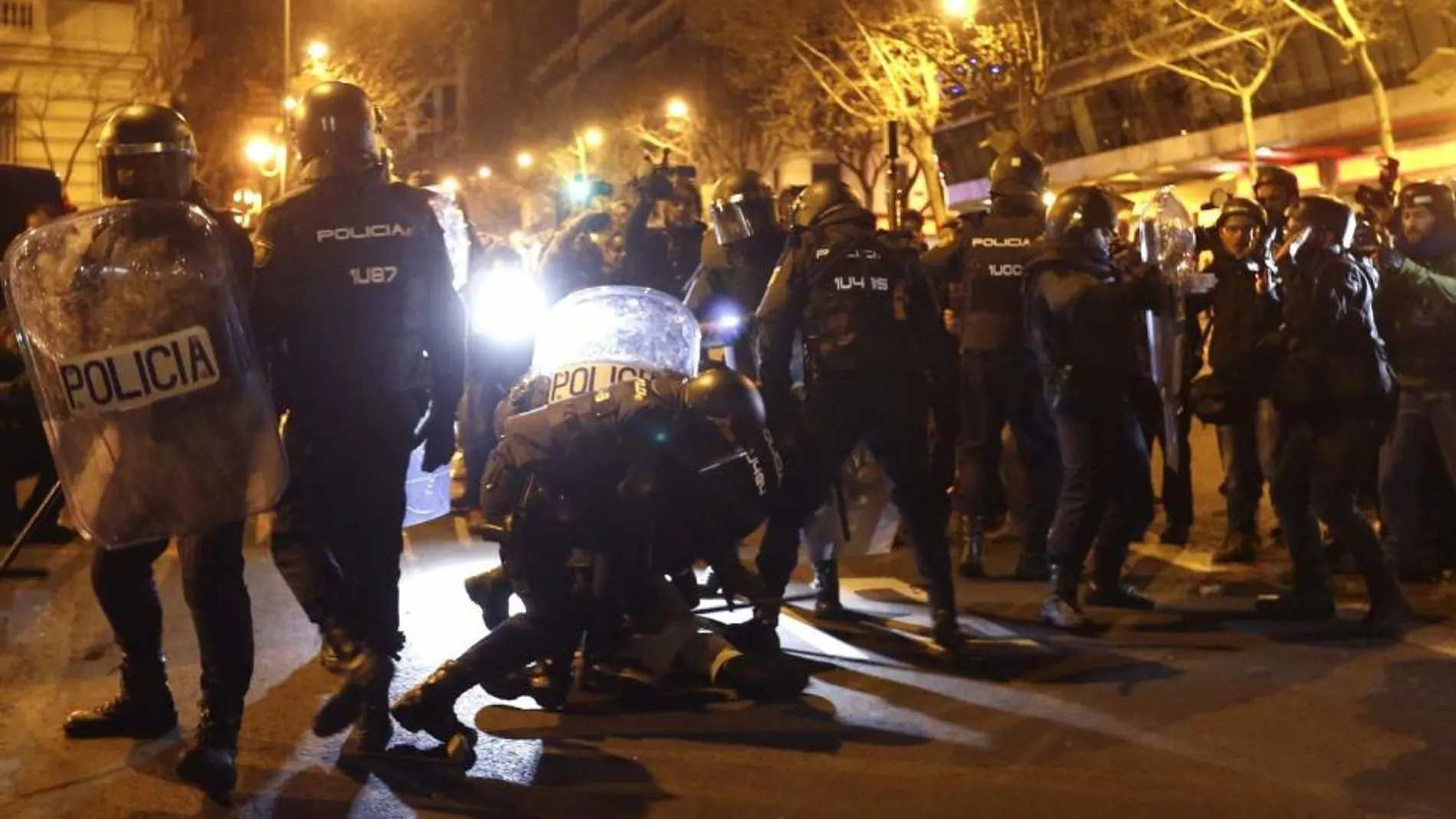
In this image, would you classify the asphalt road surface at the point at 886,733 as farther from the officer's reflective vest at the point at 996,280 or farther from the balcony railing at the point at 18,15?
the balcony railing at the point at 18,15

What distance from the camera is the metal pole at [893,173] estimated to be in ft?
32.5

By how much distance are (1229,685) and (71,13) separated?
94.6ft

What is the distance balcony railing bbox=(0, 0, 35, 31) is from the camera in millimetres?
28625

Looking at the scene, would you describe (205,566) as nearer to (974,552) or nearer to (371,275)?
(371,275)

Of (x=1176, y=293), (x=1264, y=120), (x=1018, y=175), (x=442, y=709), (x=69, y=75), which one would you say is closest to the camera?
(x=442, y=709)

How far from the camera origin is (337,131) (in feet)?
16.2

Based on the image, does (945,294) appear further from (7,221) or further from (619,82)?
(619,82)

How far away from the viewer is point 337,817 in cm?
454

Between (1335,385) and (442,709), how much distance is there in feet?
13.9

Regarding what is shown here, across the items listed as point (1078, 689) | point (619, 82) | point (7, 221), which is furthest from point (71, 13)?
point (619, 82)

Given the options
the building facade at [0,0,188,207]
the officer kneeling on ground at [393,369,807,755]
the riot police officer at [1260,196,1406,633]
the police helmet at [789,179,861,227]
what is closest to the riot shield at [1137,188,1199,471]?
the riot police officer at [1260,196,1406,633]

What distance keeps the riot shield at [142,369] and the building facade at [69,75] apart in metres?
25.7

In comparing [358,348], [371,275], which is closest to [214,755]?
[358,348]

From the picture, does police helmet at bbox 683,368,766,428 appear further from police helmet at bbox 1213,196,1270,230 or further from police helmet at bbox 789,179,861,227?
police helmet at bbox 1213,196,1270,230
